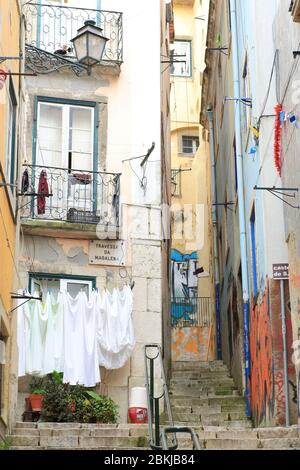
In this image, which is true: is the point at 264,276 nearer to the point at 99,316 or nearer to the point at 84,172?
the point at 99,316

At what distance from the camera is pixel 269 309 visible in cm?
1529

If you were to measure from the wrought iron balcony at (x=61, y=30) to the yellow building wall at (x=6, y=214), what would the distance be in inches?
179

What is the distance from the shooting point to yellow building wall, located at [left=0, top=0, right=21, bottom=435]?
12.3 meters

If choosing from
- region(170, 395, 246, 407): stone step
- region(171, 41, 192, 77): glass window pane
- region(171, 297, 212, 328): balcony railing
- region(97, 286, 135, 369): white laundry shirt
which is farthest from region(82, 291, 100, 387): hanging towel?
region(171, 41, 192, 77): glass window pane

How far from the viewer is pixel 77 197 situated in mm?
18328

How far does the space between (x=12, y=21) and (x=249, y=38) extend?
5245 millimetres

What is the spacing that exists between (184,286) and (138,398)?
51.3 feet

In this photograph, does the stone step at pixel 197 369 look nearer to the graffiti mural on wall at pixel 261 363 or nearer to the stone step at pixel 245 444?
the graffiti mural on wall at pixel 261 363

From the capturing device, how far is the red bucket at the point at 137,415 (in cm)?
1628

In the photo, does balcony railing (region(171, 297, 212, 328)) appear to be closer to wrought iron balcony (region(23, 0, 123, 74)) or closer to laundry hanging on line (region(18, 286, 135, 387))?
wrought iron balcony (region(23, 0, 123, 74))

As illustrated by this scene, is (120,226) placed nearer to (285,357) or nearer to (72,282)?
(72,282)

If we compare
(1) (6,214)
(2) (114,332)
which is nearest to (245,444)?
(1) (6,214)

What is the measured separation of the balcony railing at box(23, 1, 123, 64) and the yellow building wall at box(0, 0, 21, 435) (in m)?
4.81
